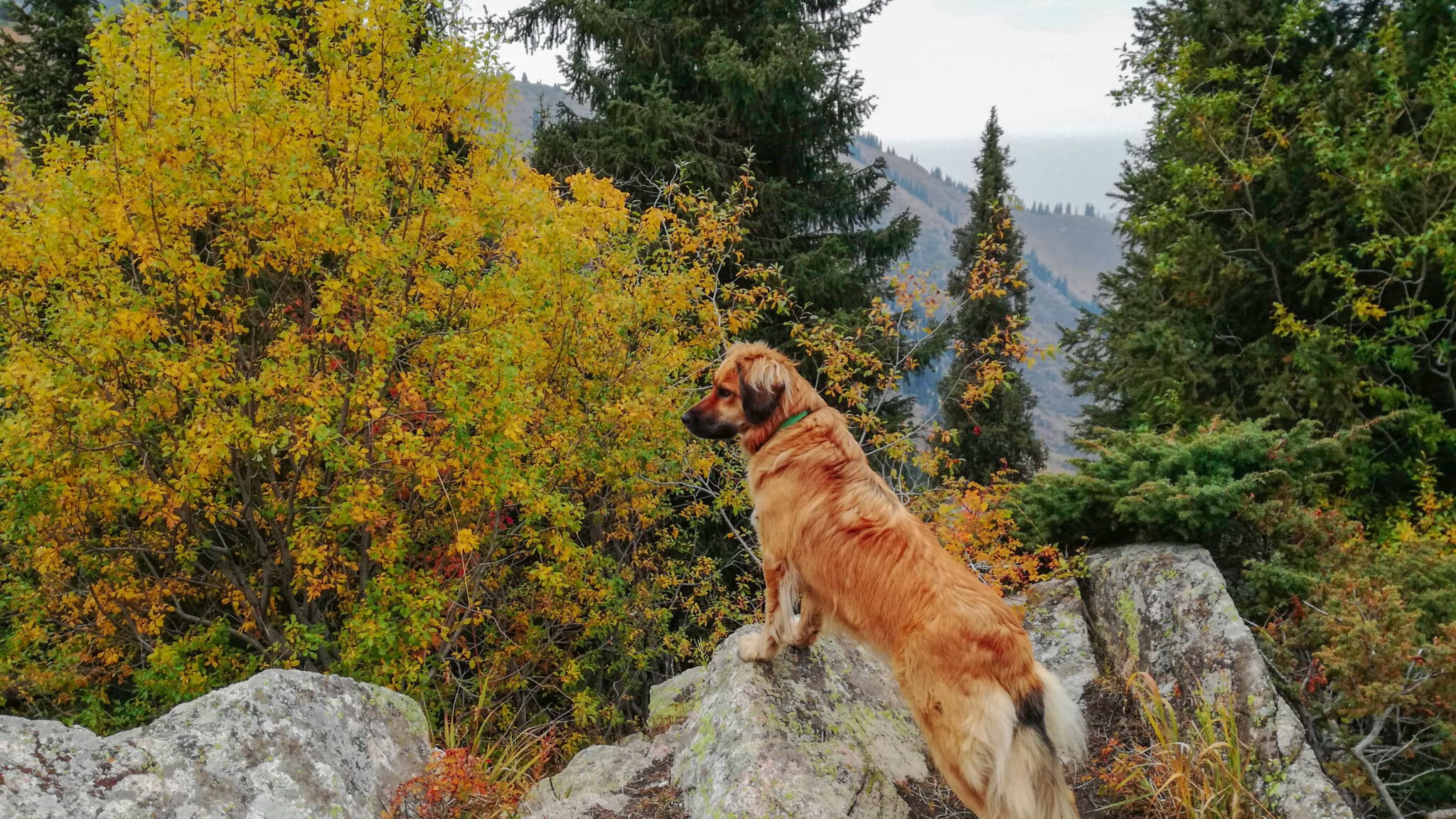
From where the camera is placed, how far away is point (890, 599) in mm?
3906

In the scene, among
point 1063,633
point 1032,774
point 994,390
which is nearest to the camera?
point 1032,774

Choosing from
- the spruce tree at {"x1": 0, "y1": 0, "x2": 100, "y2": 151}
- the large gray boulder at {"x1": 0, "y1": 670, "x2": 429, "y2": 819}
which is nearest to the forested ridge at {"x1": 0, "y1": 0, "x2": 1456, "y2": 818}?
the spruce tree at {"x1": 0, "y1": 0, "x2": 100, "y2": 151}

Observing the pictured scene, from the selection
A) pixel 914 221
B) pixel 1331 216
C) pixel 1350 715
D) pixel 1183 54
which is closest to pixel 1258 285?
pixel 1331 216

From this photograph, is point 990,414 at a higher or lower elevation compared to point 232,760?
lower

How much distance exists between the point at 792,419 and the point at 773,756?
1.81m

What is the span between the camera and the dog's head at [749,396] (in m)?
4.63

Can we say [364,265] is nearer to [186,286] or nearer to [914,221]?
[186,286]

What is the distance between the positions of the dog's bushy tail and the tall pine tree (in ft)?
36.1

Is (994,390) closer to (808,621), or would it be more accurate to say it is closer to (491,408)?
(491,408)

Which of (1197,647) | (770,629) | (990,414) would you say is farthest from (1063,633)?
→ (990,414)

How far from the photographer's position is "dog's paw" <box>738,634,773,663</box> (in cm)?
466

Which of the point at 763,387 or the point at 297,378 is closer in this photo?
the point at 763,387

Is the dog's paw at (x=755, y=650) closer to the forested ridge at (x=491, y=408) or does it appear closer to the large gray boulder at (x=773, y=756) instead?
the large gray boulder at (x=773, y=756)

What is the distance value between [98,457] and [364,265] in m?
2.49
